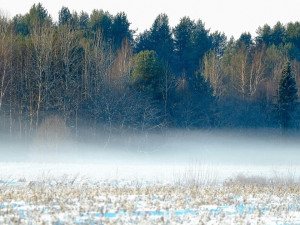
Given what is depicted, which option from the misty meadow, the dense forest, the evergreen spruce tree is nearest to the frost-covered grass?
the misty meadow

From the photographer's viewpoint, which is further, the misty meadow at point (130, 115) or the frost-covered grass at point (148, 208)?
the misty meadow at point (130, 115)

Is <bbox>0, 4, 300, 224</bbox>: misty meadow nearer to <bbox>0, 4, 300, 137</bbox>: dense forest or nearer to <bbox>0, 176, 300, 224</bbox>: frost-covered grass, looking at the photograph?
<bbox>0, 4, 300, 137</bbox>: dense forest

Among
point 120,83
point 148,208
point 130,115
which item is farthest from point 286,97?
point 148,208

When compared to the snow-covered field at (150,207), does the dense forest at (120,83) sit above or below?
above

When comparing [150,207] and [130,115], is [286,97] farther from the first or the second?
[150,207]

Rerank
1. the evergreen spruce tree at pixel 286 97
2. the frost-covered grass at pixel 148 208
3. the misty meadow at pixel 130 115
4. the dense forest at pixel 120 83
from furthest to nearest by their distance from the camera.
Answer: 1. the evergreen spruce tree at pixel 286 97
2. the dense forest at pixel 120 83
3. the misty meadow at pixel 130 115
4. the frost-covered grass at pixel 148 208

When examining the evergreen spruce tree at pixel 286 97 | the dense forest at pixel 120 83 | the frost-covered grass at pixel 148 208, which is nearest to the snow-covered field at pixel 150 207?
the frost-covered grass at pixel 148 208

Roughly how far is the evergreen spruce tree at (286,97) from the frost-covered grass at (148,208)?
37.3 m

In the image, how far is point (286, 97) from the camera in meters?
47.9

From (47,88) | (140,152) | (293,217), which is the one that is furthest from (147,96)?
(293,217)

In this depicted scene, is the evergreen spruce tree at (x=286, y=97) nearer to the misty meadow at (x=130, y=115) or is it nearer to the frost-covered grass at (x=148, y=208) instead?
the misty meadow at (x=130, y=115)

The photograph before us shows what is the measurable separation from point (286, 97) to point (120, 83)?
19140 millimetres

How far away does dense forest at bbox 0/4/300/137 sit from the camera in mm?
36719

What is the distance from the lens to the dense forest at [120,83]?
36719 mm
